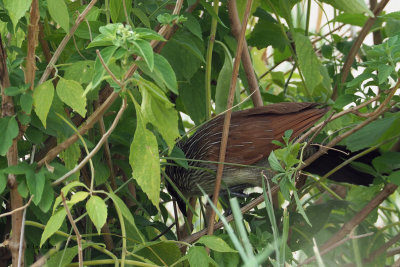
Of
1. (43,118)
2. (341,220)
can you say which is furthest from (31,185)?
(341,220)

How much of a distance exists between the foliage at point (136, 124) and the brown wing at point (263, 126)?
10 centimetres

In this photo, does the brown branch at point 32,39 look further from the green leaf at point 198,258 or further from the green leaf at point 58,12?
the green leaf at point 198,258

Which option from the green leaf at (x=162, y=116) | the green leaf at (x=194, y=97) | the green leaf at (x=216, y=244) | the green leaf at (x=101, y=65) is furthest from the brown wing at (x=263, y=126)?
the green leaf at (x=101, y=65)

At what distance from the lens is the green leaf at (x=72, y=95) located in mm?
1335

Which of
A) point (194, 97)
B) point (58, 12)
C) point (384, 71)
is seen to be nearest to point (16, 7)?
point (58, 12)

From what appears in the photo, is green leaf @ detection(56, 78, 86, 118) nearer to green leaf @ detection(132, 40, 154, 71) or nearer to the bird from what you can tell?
green leaf @ detection(132, 40, 154, 71)

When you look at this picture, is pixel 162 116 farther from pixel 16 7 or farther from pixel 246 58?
pixel 246 58

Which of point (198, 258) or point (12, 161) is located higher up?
point (12, 161)

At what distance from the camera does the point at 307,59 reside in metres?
2.12

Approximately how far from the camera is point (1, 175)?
4.62ft

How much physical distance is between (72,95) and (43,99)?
0.06 metres

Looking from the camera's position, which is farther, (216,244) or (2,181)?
(216,244)

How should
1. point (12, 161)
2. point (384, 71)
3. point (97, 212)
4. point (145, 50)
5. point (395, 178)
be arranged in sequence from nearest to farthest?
point (145, 50) → point (97, 212) → point (12, 161) → point (384, 71) → point (395, 178)

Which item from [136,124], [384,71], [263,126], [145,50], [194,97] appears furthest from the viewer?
[263,126]
